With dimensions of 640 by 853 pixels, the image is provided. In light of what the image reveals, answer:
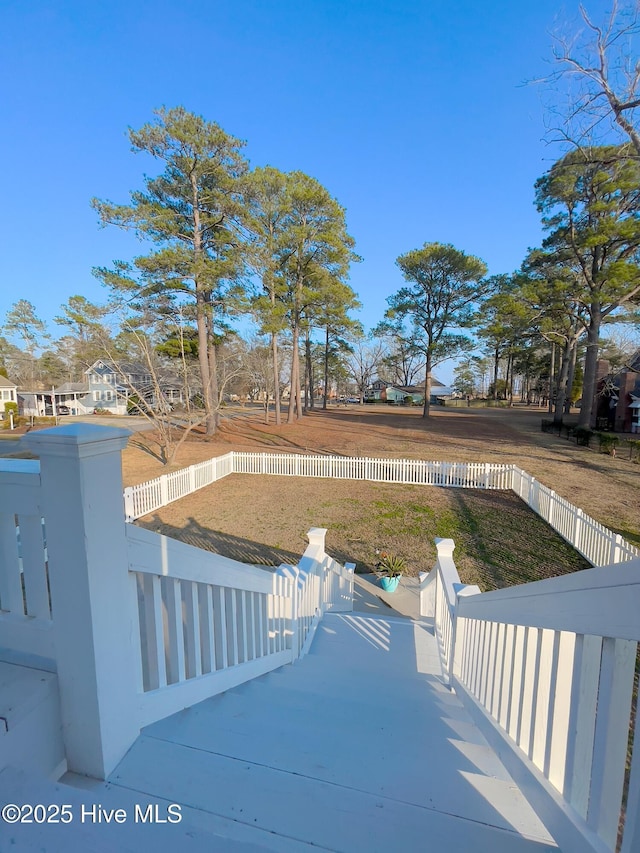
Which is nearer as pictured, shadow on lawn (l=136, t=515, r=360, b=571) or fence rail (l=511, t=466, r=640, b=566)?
fence rail (l=511, t=466, r=640, b=566)

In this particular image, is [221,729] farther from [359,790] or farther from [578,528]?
[578,528]

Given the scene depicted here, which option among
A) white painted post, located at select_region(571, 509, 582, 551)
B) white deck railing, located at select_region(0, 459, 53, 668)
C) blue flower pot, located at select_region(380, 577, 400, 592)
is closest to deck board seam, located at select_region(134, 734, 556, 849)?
white deck railing, located at select_region(0, 459, 53, 668)

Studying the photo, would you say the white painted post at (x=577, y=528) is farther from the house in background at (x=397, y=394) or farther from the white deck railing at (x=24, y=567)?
the house in background at (x=397, y=394)

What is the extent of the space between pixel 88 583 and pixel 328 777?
3.59ft

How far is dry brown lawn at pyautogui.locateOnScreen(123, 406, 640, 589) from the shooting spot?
680 centimetres

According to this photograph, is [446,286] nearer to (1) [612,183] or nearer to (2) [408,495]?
(1) [612,183]

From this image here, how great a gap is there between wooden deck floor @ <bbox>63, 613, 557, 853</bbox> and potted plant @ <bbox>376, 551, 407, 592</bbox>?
397cm

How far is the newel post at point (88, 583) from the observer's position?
1128 mm

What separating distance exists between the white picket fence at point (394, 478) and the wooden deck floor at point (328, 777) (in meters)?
5.65

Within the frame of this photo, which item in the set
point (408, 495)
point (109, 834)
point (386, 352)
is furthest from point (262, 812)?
point (386, 352)

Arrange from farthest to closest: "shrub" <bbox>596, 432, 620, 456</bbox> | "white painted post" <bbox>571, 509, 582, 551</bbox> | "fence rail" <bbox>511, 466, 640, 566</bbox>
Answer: "shrub" <bbox>596, 432, 620, 456</bbox>
"white painted post" <bbox>571, 509, 582, 551</bbox>
"fence rail" <bbox>511, 466, 640, 566</bbox>

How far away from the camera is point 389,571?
6.17 meters

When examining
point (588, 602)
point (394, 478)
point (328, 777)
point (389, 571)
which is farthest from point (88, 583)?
point (394, 478)

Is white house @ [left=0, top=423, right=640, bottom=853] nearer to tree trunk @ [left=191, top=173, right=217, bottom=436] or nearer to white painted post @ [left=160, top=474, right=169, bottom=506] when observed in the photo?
white painted post @ [left=160, top=474, right=169, bottom=506]
